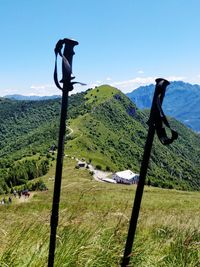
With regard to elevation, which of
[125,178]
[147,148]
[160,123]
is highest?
[160,123]

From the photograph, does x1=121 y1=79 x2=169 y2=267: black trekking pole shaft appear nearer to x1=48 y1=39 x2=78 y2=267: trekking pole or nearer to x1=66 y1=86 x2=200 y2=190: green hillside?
x1=48 y1=39 x2=78 y2=267: trekking pole

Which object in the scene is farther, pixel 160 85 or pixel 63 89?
pixel 160 85

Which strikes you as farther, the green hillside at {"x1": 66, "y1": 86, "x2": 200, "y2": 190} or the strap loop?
the green hillside at {"x1": 66, "y1": 86, "x2": 200, "y2": 190}

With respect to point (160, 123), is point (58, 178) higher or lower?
lower

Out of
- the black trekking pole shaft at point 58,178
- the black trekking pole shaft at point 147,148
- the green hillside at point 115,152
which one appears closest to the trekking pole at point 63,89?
the black trekking pole shaft at point 58,178

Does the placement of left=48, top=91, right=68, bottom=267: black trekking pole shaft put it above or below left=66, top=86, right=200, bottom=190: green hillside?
above

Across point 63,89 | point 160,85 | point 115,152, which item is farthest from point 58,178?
point 115,152

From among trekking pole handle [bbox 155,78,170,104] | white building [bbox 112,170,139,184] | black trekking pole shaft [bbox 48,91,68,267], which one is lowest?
white building [bbox 112,170,139,184]

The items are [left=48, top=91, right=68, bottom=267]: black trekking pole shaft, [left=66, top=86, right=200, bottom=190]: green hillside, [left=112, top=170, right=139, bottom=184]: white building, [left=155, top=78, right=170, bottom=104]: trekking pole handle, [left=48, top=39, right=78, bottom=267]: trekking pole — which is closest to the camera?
[left=48, top=39, right=78, bottom=267]: trekking pole

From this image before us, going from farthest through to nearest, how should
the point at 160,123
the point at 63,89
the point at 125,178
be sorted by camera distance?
1. the point at 125,178
2. the point at 160,123
3. the point at 63,89

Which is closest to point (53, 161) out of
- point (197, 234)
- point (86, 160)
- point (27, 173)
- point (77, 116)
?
point (86, 160)

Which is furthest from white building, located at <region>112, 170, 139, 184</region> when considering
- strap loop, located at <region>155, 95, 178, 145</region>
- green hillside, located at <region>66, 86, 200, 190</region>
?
strap loop, located at <region>155, 95, 178, 145</region>

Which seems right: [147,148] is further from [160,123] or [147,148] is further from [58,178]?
[58,178]

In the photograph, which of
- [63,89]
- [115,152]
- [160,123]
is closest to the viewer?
[63,89]
